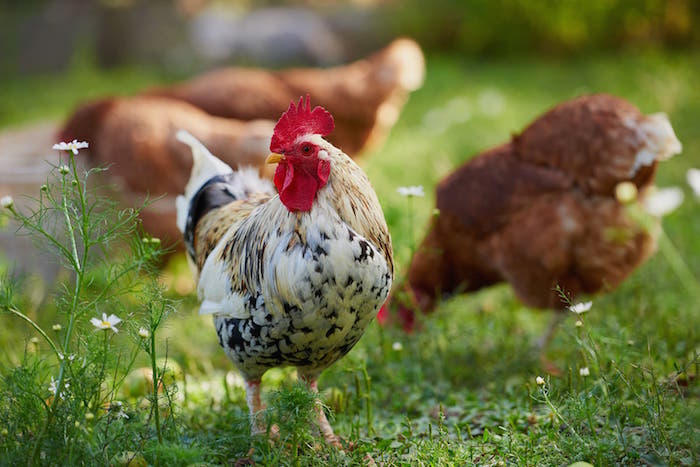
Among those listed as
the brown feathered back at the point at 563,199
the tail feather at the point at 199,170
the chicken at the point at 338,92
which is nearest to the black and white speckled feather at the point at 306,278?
the tail feather at the point at 199,170

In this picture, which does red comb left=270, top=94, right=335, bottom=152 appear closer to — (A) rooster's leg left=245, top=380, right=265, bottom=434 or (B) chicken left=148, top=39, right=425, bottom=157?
(A) rooster's leg left=245, top=380, right=265, bottom=434

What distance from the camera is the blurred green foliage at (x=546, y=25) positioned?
412 inches

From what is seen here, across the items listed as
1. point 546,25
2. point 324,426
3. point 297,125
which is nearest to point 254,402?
point 324,426

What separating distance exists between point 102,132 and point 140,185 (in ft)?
1.65

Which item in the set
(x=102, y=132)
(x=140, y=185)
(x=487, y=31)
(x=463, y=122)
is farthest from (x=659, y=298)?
(x=487, y=31)

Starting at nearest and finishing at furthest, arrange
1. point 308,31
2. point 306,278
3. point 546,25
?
point 306,278, point 546,25, point 308,31

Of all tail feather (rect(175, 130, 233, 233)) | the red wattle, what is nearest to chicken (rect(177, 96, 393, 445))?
the red wattle

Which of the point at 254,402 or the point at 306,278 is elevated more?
the point at 306,278

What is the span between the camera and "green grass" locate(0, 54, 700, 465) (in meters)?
2.43

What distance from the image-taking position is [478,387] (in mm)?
3467

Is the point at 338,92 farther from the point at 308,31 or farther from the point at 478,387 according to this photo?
the point at 308,31

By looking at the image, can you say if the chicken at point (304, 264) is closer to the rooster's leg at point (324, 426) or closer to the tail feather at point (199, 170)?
the rooster's leg at point (324, 426)

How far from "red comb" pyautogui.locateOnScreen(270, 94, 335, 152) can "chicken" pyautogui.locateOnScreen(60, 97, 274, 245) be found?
2061 millimetres

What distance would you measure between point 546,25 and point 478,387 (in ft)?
28.8
